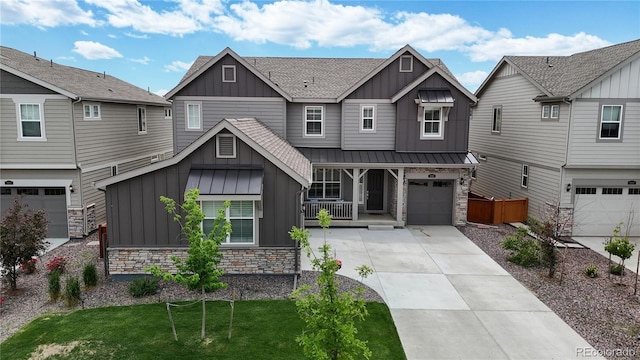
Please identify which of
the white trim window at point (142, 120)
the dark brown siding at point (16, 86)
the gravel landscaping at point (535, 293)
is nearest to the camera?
the gravel landscaping at point (535, 293)

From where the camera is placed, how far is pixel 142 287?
11.5 m

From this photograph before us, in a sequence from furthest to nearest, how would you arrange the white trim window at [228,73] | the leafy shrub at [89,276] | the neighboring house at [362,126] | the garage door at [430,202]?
the garage door at [430,202] → the neighboring house at [362,126] → the white trim window at [228,73] → the leafy shrub at [89,276]

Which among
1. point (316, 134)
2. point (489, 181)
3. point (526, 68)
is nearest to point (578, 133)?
point (526, 68)

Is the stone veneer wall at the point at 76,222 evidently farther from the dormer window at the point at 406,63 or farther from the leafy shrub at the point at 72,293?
the dormer window at the point at 406,63

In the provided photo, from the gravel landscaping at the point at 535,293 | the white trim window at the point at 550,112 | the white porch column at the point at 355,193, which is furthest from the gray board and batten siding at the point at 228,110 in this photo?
the white trim window at the point at 550,112

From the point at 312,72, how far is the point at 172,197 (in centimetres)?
1206

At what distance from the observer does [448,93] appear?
18766 millimetres

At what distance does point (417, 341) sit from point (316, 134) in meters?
12.4

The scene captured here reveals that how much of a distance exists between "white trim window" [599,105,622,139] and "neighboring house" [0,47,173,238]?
66.1 feet

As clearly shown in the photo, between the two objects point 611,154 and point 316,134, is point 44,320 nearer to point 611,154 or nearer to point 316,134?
point 316,134

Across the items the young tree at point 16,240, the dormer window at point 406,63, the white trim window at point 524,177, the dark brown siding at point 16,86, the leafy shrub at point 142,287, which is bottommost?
the leafy shrub at point 142,287

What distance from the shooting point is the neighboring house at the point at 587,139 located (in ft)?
55.5

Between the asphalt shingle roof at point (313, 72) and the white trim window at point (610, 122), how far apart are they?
22.5 ft

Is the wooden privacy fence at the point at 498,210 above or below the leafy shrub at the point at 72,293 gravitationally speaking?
Answer: above
